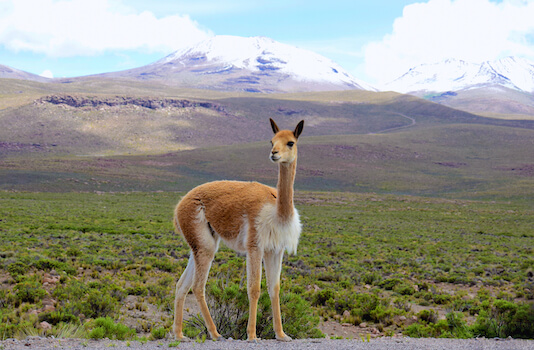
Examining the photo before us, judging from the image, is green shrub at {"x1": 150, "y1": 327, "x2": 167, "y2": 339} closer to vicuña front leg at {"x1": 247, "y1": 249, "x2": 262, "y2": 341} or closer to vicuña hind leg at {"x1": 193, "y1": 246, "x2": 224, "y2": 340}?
vicuña hind leg at {"x1": 193, "y1": 246, "x2": 224, "y2": 340}

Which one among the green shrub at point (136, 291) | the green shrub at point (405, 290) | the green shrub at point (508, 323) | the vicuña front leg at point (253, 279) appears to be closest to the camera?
the vicuña front leg at point (253, 279)

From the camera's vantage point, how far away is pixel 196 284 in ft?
18.8

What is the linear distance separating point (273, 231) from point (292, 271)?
8022mm

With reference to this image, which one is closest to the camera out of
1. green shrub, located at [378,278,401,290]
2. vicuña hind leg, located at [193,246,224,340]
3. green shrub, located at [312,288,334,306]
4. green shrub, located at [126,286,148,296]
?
vicuña hind leg, located at [193,246,224,340]

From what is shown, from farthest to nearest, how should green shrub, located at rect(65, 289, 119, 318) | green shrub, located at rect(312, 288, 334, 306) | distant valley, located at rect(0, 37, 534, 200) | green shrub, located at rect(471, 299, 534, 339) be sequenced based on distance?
distant valley, located at rect(0, 37, 534, 200) → green shrub, located at rect(312, 288, 334, 306) → green shrub, located at rect(65, 289, 119, 318) → green shrub, located at rect(471, 299, 534, 339)

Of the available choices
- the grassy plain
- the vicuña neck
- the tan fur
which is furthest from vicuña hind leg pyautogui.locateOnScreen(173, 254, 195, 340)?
the vicuña neck

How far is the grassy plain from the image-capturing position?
329 inches

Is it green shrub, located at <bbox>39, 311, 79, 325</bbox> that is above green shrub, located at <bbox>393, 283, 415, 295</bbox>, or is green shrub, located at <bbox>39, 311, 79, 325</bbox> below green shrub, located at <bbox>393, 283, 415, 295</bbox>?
above

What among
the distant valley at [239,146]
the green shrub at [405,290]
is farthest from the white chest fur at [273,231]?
the distant valley at [239,146]

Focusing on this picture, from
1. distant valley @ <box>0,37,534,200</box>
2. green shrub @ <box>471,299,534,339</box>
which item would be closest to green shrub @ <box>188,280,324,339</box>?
green shrub @ <box>471,299,534,339</box>

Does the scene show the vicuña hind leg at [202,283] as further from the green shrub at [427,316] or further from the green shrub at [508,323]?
the green shrub at [427,316]

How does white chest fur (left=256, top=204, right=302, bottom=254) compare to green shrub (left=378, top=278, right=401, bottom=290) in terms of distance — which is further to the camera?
green shrub (left=378, top=278, right=401, bottom=290)

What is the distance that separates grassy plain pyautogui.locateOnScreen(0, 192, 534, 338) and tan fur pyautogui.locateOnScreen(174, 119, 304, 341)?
1.41 meters

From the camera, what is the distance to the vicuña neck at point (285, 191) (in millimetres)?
5438
